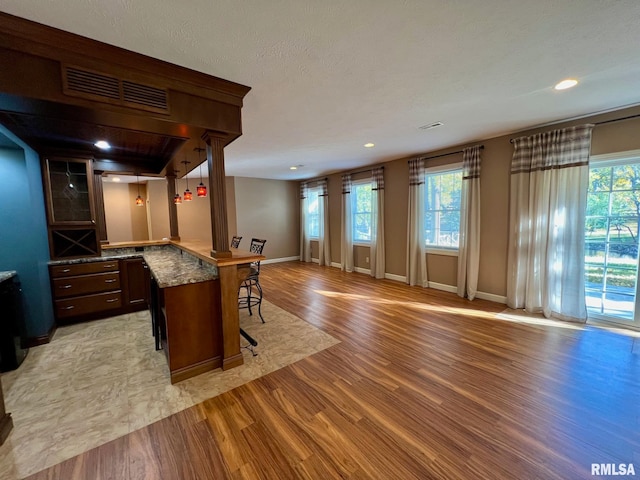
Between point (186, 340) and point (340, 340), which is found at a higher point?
point (186, 340)

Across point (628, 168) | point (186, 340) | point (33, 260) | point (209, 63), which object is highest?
point (209, 63)

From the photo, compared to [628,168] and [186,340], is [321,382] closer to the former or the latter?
[186,340]

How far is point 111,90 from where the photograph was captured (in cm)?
174

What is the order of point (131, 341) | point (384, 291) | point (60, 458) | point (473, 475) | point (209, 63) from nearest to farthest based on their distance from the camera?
point (473, 475) < point (60, 458) < point (209, 63) < point (131, 341) < point (384, 291)

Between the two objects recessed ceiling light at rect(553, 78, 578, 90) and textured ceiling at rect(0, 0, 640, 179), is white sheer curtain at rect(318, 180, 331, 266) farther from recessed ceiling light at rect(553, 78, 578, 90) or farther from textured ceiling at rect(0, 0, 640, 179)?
recessed ceiling light at rect(553, 78, 578, 90)

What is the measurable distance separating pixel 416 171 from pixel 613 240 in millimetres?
2774

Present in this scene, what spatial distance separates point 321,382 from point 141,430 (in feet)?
4.31

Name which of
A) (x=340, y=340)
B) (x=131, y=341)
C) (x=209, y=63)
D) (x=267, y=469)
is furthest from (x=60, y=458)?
(x=209, y=63)

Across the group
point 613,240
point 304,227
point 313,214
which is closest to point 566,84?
point 613,240

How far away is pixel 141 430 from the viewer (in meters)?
1.74

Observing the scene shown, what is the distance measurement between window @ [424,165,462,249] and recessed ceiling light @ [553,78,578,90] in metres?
2.03

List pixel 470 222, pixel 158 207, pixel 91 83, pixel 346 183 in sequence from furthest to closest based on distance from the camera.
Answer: pixel 158 207
pixel 346 183
pixel 470 222
pixel 91 83

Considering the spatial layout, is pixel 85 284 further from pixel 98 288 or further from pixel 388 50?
pixel 388 50

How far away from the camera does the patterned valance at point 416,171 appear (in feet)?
15.7
